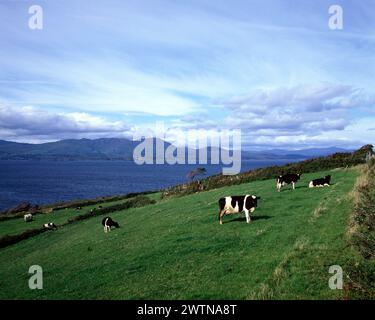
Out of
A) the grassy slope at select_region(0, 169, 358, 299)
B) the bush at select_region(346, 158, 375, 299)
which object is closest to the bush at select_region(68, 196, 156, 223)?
the grassy slope at select_region(0, 169, 358, 299)

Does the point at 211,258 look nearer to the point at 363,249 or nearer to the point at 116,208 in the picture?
the point at 363,249

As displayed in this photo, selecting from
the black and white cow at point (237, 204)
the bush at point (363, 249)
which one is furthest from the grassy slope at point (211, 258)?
the black and white cow at point (237, 204)

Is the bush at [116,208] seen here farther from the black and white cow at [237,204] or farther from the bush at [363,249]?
the bush at [363,249]

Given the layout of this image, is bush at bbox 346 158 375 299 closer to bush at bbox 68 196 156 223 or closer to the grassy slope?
the grassy slope

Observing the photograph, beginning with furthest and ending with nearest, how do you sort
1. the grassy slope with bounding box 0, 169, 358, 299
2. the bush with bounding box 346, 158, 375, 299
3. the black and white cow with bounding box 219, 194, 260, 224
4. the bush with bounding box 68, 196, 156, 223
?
the bush with bounding box 68, 196, 156, 223
the black and white cow with bounding box 219, 194, 260, 224
the grassy slope with bounding box 0, 169, 358, 299
the bush with bounding box 346, 158, 375, 299

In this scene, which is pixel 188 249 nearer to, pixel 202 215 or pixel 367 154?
pixel 202 215

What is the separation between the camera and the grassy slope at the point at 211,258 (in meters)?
13.8

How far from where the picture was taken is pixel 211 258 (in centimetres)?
1766

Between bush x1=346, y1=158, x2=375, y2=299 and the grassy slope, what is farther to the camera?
the grassy slope

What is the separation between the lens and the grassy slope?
1377 cm

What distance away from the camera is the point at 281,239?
61.5 ft

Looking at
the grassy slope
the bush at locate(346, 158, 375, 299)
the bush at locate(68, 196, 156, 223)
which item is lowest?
the bush at locate(68, 196, 156, 223)
